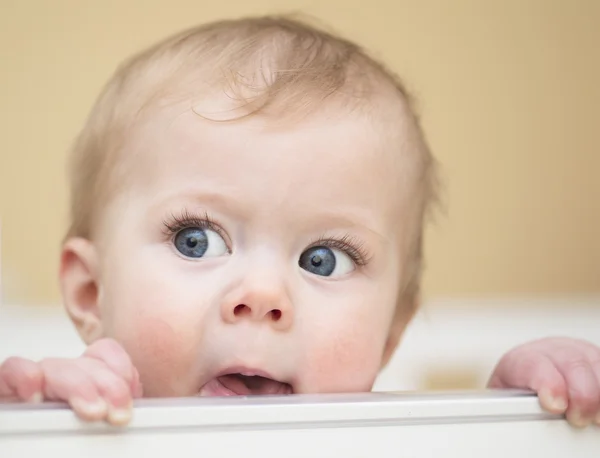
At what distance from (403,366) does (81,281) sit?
936mm

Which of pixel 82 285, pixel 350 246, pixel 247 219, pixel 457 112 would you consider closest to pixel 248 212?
pixel 247 219

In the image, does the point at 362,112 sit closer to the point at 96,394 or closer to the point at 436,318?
the point at 96,394

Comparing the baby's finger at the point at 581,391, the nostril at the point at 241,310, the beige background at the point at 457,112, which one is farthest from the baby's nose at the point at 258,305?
the beige background at the point at 457,112

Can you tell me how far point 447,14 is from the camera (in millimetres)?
1690

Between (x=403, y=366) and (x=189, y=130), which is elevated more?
(x=403, y=366)

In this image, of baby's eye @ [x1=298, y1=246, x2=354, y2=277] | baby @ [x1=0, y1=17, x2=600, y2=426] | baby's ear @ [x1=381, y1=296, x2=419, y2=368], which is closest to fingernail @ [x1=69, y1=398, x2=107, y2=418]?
baby @ [x1=0, y1=17, x2=600, y2=426]

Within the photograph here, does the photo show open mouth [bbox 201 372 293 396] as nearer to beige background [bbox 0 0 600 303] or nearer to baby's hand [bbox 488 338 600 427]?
baby's hand [bbox 488 338 600 427]

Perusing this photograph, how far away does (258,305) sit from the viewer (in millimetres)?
721

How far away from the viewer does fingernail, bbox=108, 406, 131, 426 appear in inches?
20.8

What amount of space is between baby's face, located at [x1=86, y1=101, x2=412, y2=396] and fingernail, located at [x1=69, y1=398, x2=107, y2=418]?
20 cm

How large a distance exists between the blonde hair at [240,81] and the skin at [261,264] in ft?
0.09

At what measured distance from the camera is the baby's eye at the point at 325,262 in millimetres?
806

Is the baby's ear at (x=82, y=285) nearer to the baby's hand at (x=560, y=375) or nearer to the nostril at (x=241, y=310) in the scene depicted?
the nostril at (x=241, y=310)

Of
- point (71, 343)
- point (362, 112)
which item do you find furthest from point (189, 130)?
point (71, 343)
